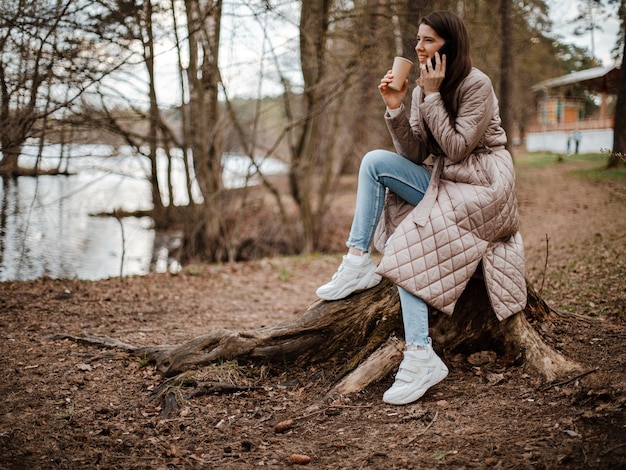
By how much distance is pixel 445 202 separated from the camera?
2912 millimetres

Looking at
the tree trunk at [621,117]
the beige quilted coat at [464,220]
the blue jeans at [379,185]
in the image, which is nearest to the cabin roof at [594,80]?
the tree trunk at [621,117]

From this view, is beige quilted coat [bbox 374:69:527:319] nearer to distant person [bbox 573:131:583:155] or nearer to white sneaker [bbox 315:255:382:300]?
white sneaker [bbox 315:255:382:300]

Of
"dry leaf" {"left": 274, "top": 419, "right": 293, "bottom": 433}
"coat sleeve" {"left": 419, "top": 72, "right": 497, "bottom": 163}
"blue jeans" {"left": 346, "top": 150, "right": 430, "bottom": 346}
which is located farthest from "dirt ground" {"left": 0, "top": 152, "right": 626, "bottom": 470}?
"coat sleeve" {"left": 419, "top": 72, "right": 497, "bottom": 163}

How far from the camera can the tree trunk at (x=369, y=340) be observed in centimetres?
314

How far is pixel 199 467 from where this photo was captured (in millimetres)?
2555

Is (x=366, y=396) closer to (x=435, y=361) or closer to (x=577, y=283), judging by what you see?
(x=435, y=361)

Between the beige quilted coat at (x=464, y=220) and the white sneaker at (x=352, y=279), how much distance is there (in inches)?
13.0

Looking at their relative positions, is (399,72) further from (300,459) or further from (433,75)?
(300,459)

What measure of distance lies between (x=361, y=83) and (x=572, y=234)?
4171 millimetres

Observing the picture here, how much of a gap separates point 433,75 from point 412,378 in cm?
164

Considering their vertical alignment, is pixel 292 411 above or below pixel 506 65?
below

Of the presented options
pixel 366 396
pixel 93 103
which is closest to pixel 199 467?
pixel 366 396

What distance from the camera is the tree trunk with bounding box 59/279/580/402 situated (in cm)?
314

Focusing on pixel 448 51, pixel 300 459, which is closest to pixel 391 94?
pixel 448 51
